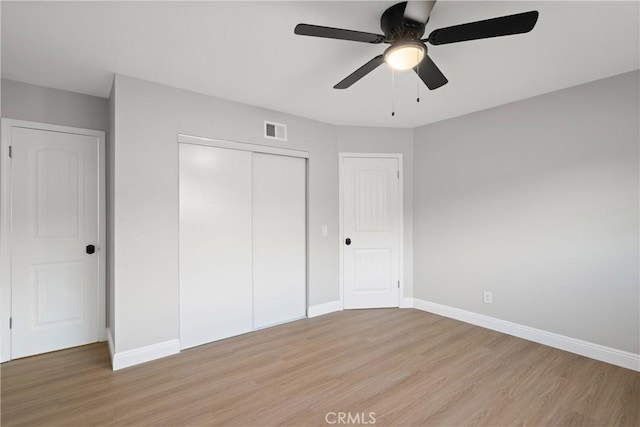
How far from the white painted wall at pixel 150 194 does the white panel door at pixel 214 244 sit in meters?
0.12

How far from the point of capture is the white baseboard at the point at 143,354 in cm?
259

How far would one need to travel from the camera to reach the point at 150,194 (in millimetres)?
2775

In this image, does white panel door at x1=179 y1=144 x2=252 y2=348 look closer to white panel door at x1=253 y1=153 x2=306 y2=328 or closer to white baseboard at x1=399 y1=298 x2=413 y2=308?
white panel door at x1=253 y1=153 x2=306 y2=328

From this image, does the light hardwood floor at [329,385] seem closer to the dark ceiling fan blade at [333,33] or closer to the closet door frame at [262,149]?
the closet door frame at [262,149]

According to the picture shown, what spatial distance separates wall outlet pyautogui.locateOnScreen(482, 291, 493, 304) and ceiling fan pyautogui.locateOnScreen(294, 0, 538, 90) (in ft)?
8.60

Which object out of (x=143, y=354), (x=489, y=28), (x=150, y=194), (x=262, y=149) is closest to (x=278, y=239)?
(x=262, y=149)

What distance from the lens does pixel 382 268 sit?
427cm

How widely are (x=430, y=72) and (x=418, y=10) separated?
49 centimetres

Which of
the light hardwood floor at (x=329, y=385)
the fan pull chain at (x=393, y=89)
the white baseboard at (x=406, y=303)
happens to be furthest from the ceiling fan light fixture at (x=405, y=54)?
the white baseboard at (x=406, y=303)

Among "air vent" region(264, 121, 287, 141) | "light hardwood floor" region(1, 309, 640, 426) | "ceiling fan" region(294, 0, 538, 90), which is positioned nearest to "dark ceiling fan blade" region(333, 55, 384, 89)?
"ceiling fan" region(294, 0, 538, 90)

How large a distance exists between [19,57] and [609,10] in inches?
158

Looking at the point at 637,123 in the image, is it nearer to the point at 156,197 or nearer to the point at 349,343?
the point at 349,343

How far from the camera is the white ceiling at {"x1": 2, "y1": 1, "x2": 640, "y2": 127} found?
1840mm

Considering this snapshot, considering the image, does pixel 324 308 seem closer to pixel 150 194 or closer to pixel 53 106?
pixel 150 194
